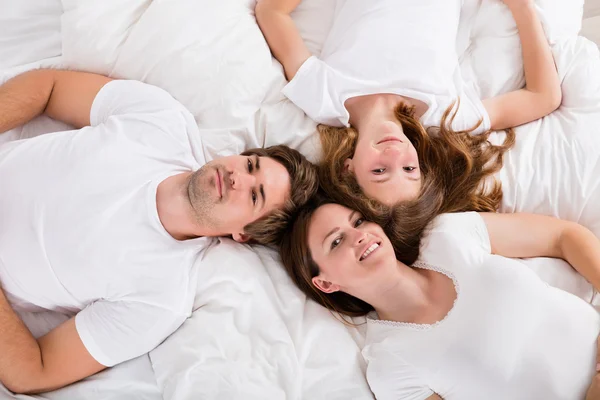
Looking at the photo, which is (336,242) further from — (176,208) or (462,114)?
(462,114)

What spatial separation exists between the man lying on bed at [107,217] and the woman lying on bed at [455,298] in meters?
0.25

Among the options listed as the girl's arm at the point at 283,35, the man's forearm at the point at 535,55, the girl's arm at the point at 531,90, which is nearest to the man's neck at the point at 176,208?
the girl's arm at the point at 283,35

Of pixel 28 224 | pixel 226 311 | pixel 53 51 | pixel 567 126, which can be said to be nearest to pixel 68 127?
pixel 53 51

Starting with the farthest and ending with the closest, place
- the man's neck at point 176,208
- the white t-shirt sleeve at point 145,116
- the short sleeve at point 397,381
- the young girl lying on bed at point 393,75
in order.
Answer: the young girl lying on bed at point 393,75 < the white t-shirt sleeve at point 145,116 < the man's neck at point 176,208 < the short sleeve at point 397,381

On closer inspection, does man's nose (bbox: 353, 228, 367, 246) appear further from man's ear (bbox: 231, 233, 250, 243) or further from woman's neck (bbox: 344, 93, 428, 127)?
woman's neck (bbox: 344, 93, 428, 127)

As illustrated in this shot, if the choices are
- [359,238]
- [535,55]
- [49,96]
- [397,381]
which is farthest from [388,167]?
[49,96]

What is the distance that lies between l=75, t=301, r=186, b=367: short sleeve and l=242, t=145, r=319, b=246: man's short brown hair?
39 cm

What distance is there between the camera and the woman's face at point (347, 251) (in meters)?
1.72

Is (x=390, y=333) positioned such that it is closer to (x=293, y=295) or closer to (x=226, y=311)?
(x=293, y=295)

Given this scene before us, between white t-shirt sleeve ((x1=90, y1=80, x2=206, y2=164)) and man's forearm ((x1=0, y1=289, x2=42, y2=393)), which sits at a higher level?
white t-shirt sleeve ((x1=90, y1=80, x2=206, y2=164))

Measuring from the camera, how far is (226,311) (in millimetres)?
1763

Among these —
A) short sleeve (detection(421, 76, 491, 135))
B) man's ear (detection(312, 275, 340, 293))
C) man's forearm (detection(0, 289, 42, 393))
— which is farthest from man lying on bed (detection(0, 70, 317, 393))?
short sleeve (detection(421, 76, 491, 135))

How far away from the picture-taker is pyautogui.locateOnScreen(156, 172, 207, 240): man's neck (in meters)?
1.80

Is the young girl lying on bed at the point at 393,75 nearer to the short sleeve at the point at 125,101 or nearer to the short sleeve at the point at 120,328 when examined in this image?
the short sleeve at the point at 125,101
